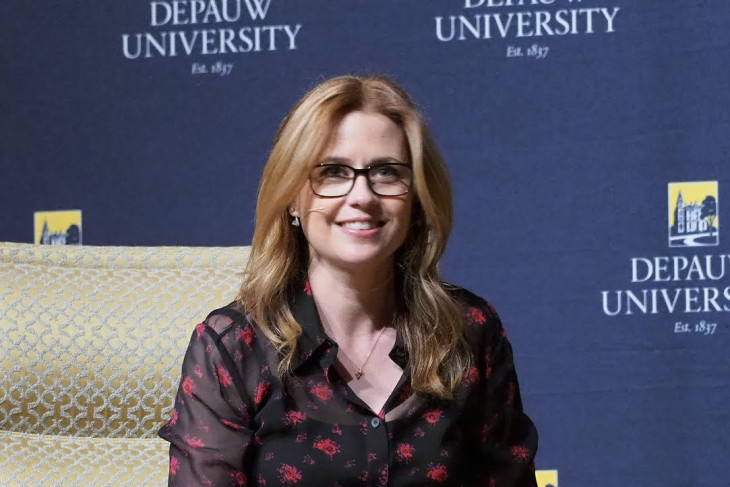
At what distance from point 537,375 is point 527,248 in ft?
0.89

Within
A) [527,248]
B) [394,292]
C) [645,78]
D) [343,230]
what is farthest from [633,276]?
[343,230]

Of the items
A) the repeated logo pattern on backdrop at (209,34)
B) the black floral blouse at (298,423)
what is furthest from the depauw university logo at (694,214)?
the black floral blouse at (298,423)

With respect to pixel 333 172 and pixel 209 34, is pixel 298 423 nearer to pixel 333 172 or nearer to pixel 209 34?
pixel 333 172

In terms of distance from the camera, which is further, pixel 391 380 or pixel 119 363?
pixel 119 363

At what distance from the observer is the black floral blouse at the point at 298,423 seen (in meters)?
1.26

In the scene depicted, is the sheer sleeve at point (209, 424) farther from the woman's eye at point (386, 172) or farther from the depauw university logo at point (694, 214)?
Answer: the depauw university logo at point (694, 214)

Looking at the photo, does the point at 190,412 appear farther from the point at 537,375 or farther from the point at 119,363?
the point at 537,375

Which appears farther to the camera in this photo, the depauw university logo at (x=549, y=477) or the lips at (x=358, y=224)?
the depauw university logo at (x=549, y=477)

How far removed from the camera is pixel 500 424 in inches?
54.4

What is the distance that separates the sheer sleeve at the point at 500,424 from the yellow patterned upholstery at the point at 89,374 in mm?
404

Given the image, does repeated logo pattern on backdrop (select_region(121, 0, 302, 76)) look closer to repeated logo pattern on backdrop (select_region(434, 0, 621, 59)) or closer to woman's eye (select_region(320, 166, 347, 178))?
repeated logo pattern on backdrop (select_region(434, 0, 621, 59))

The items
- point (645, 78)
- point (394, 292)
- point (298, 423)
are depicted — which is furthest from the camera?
point (645, 78)

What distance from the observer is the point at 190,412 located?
1.28 metres

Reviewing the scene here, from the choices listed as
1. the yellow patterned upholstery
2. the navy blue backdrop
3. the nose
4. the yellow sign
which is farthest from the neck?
the yellow sign
